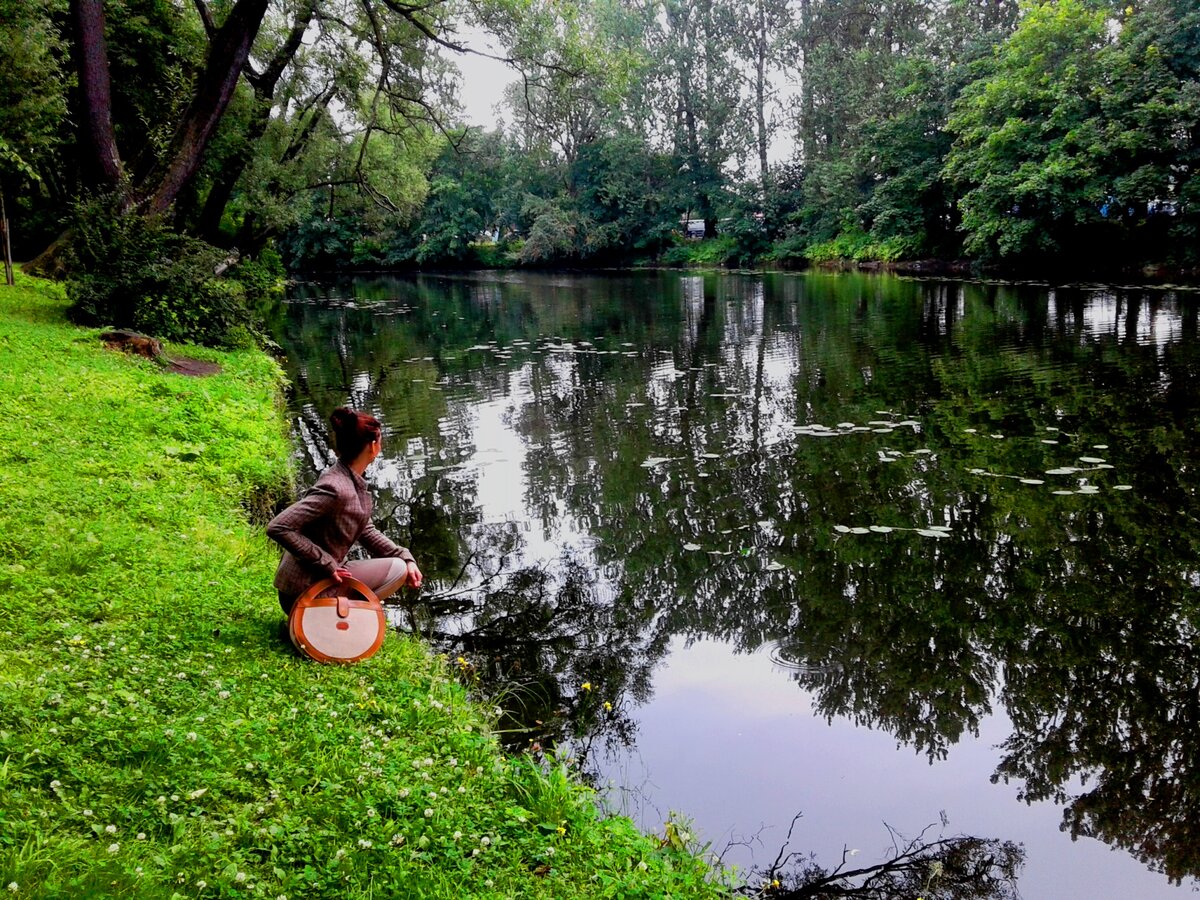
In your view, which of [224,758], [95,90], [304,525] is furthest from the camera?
[95,90]

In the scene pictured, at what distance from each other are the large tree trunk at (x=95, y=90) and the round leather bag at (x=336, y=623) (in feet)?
43.9

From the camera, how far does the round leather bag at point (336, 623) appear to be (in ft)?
14.6

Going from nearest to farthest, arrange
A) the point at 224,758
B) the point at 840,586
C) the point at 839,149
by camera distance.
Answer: the point at 224,758
the point at 840,586
the point at 839,149

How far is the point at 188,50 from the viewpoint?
20531 mm

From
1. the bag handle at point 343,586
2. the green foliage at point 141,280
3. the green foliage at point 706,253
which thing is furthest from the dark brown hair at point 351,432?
the green foliage at point 706,253

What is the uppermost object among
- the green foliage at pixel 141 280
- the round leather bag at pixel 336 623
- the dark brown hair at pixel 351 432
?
the green foliage at pixel 141 280

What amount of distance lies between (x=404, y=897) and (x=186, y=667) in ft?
6.20

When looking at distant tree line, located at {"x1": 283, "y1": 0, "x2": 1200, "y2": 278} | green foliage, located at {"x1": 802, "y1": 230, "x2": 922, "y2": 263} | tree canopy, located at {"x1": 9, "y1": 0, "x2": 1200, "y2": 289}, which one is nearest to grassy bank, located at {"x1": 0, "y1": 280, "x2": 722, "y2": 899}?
tree canopy, located at {"x1": 9, "y1": 0, "x2": 1200, "y2": 289}

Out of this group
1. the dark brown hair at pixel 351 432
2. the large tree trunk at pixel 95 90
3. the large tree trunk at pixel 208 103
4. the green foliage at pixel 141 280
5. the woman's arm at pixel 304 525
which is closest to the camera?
the woman's arm at pixel 304 525

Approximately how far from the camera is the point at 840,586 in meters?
6.62

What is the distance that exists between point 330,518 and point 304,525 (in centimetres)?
14

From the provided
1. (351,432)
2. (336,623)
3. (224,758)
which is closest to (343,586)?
(336,623)

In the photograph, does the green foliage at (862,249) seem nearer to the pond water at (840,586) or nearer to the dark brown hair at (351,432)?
the pond water at (840,586)

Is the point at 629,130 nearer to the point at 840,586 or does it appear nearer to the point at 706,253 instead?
the point at 706,253
